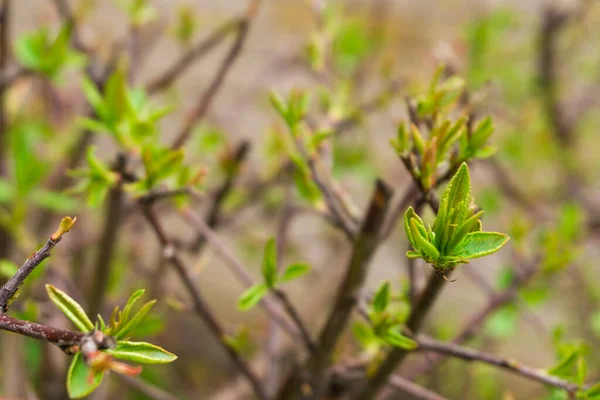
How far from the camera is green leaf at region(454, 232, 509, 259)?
0.72 feet

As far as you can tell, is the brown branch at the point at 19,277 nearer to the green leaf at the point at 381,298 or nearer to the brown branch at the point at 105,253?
the green leaf at the point at 381,298

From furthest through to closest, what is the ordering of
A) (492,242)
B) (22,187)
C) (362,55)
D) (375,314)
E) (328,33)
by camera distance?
(362,55) → (328,33) → (22,187) → (375,314) → (492,242)

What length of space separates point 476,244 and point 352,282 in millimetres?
153

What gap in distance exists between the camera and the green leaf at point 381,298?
0.31m

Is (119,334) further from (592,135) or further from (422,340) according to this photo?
(592,135)

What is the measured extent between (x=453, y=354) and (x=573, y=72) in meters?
1.05

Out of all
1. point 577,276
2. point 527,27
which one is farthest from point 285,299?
point 527,27

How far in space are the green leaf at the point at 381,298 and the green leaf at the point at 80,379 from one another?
0.15 metres

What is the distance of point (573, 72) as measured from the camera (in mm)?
1197

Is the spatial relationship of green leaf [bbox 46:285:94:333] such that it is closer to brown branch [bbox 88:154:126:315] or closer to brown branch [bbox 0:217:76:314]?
brown branch [bbox 0:217:76:314]

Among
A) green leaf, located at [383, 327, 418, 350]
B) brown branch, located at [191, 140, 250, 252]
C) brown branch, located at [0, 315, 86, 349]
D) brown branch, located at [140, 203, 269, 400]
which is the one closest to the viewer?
brown branch, located at [0, 315, 86, 349]

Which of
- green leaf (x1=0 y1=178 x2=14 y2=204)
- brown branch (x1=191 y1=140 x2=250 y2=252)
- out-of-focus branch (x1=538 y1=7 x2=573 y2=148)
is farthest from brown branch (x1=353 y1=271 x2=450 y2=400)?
out-of-focus branch (x1=538 y1=7 x2=573 y2=148)

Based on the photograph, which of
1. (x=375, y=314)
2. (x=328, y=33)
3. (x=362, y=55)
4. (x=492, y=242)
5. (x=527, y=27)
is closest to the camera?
(x=492, y=242)

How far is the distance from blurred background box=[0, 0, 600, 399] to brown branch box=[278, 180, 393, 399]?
2.7 inches
